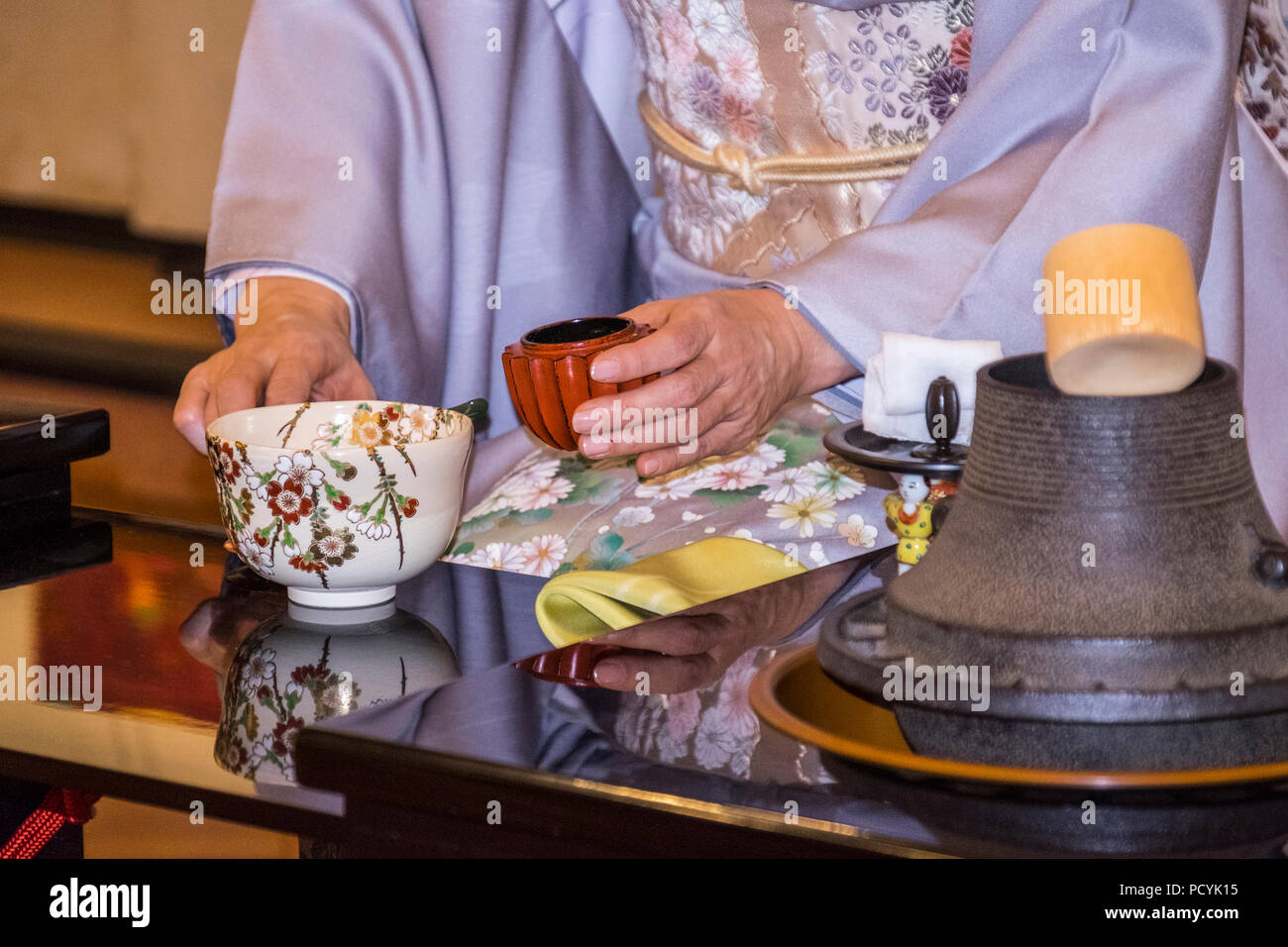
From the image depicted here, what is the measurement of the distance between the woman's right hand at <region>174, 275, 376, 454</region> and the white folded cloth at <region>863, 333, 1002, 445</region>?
0.45m

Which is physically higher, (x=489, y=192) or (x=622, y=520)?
(x=489, y=192)

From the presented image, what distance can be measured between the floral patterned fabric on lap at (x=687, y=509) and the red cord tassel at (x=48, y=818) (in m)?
0.40

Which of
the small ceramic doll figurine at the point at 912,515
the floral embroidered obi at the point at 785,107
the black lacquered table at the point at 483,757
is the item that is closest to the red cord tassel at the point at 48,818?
the black lacquered table at the point at 483,757

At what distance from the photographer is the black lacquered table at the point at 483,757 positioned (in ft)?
1.59

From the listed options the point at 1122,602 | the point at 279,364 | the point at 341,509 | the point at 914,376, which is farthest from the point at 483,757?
the point at 279,364

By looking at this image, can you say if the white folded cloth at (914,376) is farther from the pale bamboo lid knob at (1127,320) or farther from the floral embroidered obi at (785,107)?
the floral embroidered obi at (785,107)

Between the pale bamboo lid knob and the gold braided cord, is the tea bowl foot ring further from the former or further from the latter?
the gold braided cord

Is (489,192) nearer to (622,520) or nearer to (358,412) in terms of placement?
(622,520)

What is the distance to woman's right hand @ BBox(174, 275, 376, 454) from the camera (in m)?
1.09

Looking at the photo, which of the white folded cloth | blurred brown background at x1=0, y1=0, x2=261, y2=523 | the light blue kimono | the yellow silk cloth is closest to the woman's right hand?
the light blue kimono

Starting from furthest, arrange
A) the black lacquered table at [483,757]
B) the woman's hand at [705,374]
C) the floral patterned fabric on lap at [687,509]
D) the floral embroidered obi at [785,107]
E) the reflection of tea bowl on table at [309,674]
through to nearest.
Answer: the floral embroidered obi at [785,107]
the floral patterned fabric on lap at [687,509]
the woman's hand at [705,374]
the reflection of tea bowl on table at [309,674]
the black lacquered table at [483,757]
